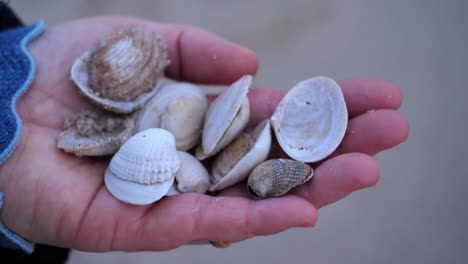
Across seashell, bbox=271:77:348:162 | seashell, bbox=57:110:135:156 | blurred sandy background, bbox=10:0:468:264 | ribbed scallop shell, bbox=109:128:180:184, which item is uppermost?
seashell, bbox=271:77:348:162

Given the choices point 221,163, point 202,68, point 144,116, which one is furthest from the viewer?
point 202,68

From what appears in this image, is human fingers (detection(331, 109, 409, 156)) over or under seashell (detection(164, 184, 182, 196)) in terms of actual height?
over

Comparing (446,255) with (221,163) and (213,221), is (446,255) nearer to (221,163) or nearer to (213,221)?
(221,163)

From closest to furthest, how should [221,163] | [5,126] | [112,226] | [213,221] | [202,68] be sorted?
[213,221] < [112,226] < [5,126] < [221,163] < [202,68]

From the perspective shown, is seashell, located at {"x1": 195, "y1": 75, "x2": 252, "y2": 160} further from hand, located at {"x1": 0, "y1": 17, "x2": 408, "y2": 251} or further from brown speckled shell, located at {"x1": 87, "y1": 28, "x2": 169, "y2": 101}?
brown speckled shell, located at {"x1": 87, "y1": 28, "x2": 169, "y2": 101}

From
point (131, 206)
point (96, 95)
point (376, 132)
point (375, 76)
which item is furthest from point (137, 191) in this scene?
point (375, 76)

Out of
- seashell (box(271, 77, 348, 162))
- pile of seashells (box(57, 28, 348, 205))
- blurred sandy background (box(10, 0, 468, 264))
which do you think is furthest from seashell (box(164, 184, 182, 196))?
blurred sandy background (box(10, 0, 468, 264))

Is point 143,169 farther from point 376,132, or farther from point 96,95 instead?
point 376,132

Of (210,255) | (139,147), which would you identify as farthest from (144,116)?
(210,255)

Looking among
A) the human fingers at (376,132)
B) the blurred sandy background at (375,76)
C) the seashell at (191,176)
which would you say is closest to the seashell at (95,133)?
the seashell at (191,176)
